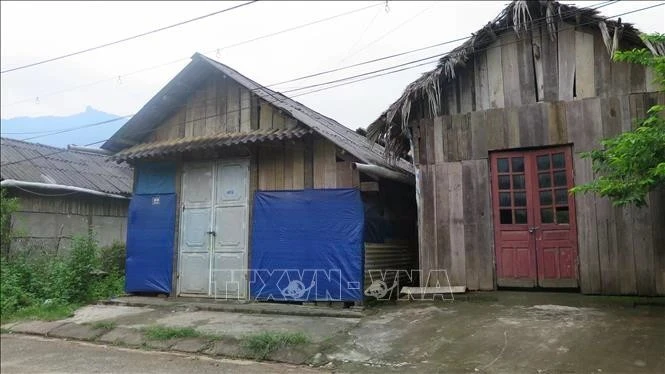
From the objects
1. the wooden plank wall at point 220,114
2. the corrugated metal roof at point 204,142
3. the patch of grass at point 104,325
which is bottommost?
the patch of grass at point 104,325

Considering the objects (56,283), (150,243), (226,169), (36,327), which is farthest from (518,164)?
(56,283)

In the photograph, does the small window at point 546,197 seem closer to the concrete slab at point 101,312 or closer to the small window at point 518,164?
the small window at point 518,164

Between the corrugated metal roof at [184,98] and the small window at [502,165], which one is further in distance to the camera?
the corrugated metal roof at [184,98]

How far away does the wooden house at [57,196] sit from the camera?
13.6m

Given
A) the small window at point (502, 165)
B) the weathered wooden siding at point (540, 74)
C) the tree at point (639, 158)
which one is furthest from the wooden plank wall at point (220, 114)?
the tree at point (639, 158)

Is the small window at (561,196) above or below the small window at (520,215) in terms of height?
above

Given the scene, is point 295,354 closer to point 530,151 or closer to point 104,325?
point 104,325

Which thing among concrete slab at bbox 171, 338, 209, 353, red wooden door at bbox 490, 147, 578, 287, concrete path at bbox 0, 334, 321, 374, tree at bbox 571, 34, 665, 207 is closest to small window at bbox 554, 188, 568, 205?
red wooden door at bbox 490, 147, 578, 287

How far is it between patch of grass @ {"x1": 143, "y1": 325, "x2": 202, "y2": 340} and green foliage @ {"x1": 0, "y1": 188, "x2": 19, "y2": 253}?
6484 mm

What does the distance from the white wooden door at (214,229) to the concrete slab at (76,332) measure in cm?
222

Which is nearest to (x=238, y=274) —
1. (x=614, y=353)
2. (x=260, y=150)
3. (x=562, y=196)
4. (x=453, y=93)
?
(x=260, y=150)

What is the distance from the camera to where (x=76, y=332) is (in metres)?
8.31

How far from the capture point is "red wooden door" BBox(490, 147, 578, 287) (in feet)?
26.2

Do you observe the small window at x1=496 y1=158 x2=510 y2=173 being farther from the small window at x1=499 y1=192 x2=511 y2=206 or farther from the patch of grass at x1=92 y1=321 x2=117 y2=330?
the patch of grass at x1=92 y1=321 x2=117 y2=330
